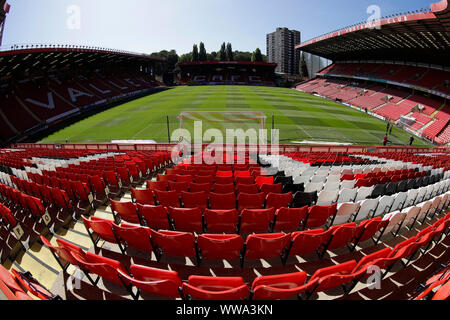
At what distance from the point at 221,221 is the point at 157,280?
1681 millimetres

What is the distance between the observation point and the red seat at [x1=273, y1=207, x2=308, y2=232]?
13.3 ft

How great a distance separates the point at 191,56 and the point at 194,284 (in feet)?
409

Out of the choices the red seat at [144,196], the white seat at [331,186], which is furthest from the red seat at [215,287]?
the white seat at [331,186]

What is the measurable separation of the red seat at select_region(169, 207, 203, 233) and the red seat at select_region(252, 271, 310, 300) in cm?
183

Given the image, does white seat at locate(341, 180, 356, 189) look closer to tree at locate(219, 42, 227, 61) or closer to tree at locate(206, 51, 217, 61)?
tree at locate(219, 42, 227, 61)

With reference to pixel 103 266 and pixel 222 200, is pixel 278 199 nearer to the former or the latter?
pixel 222 200

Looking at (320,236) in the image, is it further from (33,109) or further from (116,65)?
(116,65)

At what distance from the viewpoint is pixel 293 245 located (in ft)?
11.1

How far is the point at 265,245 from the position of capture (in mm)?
3268

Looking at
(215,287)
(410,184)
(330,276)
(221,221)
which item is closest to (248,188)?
(221,221)

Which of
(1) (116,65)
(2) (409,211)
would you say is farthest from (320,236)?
(1) (116,65)

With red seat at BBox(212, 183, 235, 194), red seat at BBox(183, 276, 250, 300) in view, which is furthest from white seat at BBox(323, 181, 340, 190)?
red seat at BBox(183, 276, 250, 300)

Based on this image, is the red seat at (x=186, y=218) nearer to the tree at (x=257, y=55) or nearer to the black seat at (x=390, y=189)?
the black seat at (x=390, y=189)

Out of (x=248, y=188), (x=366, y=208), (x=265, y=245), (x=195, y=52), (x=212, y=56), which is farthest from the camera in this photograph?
(x=212, y=56)
